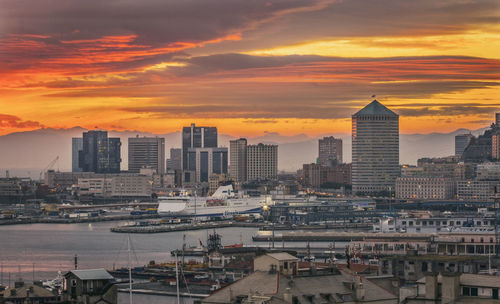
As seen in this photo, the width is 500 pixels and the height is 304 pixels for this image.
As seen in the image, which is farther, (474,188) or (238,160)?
(238,160)

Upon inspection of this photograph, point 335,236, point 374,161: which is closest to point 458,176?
point 374,161

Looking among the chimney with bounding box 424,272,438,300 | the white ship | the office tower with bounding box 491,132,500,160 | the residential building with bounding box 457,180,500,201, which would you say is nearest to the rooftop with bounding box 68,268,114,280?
the chimney with bounding box 424,272,438,300

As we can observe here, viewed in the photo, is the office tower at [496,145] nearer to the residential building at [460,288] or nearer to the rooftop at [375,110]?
the rooftop at [375,110]

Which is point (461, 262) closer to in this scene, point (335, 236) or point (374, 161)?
point (335, 236)

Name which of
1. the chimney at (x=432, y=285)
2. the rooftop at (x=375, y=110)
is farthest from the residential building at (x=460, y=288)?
the rooftop at (x=375, y=110)

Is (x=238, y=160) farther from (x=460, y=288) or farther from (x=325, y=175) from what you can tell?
(x=460, y=288)

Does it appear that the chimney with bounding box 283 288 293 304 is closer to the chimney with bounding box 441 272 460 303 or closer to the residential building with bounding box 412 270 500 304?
the residential building with bounding box 412 270 500 304

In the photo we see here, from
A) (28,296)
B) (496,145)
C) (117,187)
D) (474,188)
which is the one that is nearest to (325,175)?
(496,145)
